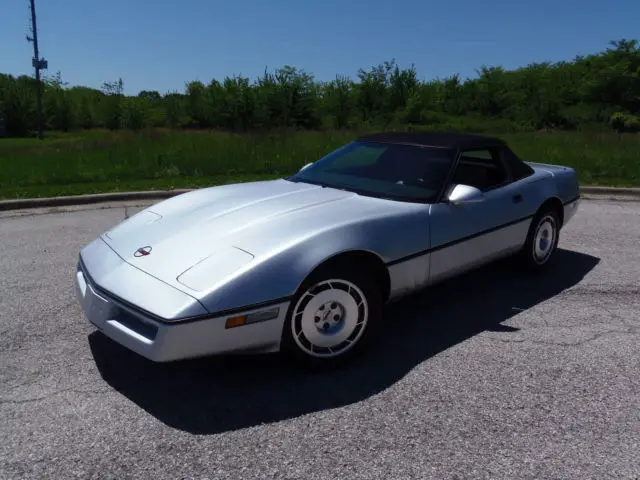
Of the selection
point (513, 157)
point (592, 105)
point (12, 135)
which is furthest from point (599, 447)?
point (12, 135)

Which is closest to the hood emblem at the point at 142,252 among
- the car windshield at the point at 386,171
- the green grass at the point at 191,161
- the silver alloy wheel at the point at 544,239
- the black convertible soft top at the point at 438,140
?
the car windshield at the point at 386,171

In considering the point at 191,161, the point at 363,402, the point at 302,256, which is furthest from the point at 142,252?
the point at 191,161

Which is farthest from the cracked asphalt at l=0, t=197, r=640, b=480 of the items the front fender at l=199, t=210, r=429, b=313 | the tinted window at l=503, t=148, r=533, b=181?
the tinted window at l=503, t=148, r=533, b=181

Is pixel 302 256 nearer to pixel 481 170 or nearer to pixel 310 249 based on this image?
pixel 310 249

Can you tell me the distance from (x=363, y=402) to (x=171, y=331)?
108cm

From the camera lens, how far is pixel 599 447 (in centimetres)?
246

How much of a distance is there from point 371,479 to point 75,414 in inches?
59.9

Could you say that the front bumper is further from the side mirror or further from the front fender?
the side mirror

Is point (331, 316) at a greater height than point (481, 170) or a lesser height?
lesser

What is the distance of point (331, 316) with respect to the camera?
305 centimetres

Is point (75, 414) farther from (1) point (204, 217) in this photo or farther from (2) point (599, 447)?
(2) point (599, 447)

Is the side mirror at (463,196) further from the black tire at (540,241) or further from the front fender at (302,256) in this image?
the black tire at (540,241)

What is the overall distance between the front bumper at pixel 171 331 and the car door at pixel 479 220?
139cm

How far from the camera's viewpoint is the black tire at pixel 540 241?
4672 millimetres
